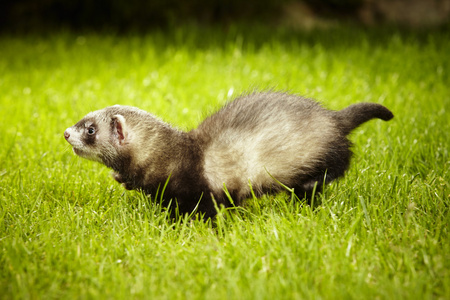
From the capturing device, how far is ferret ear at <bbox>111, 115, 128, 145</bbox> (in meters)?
2.82

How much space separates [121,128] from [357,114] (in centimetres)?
153

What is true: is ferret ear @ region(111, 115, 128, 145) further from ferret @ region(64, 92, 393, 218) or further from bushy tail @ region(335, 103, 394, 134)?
bushy tail @ region(335, 103, 394, 134)

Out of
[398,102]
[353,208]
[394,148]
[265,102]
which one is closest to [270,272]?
[353,208]

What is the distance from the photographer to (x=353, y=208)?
259 centimetres

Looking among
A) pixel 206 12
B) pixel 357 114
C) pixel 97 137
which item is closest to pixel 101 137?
pixel 97 137

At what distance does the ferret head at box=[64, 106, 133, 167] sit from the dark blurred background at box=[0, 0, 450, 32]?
231 inches

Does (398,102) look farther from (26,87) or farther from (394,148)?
(26,87)

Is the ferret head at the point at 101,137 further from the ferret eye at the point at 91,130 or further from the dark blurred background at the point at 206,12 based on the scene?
the dark blurred background at the point at 206,12

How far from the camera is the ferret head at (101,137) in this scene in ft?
9.35

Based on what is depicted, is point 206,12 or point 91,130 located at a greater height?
point 206,12

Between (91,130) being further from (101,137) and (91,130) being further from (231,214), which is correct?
(231,214)

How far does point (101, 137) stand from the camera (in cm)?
289

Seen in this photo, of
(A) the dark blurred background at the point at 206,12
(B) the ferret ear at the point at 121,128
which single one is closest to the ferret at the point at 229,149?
(B) the ferret ear at the point at 121,128

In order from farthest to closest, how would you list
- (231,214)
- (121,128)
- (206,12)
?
(206,12)
(121,128)
(231,214)
